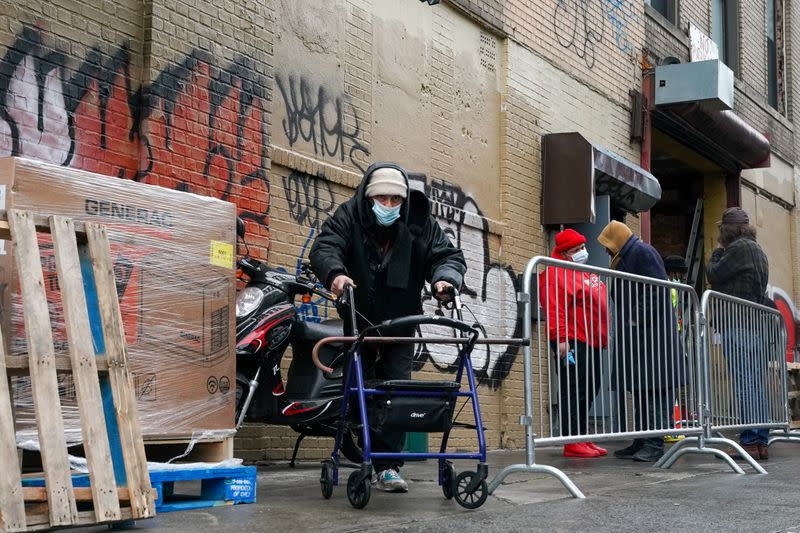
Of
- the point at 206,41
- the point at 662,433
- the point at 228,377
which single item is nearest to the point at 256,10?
the point at 206,41

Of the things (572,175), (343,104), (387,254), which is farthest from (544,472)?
(572,175)

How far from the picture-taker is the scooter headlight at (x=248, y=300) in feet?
22.3

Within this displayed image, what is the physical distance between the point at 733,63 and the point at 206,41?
1237cm

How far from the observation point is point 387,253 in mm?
6133

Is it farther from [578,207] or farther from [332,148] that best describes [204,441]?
[578,207]

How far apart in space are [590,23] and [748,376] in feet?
18.4

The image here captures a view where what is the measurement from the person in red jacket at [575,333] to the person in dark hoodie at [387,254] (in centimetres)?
86

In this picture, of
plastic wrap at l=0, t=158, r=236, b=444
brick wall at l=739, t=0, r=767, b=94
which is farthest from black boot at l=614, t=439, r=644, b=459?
brick wall at l=739, t=0, r=767, b=94

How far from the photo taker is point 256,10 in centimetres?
814

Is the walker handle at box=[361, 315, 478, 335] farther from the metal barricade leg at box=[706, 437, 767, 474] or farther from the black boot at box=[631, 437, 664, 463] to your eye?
the black boot at box=[631, 437, 664, 463]

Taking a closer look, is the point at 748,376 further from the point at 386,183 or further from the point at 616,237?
the point at 386,183

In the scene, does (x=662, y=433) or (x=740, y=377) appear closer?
(x=662, y=433)

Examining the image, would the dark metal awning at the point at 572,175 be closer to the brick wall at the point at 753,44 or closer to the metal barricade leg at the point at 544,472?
the metal barricade leg at the point at 544,472

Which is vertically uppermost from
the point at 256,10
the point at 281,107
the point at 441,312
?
the point at 256,10
